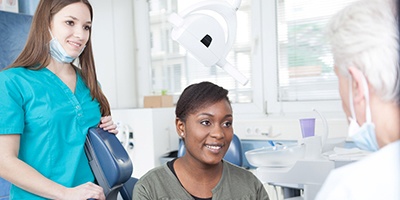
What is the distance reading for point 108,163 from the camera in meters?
1.28

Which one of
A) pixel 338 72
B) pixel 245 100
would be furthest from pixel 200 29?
pixel 245 100

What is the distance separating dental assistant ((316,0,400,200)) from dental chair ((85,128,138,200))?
2.54 feet

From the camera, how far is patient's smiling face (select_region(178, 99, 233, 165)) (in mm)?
1300

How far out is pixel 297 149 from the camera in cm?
157

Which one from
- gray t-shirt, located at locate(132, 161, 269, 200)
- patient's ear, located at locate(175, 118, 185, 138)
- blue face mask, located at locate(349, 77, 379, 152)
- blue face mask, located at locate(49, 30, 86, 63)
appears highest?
blue face mask, located at locate(49, 30, 86, 63)

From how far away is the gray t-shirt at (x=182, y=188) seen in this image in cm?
125

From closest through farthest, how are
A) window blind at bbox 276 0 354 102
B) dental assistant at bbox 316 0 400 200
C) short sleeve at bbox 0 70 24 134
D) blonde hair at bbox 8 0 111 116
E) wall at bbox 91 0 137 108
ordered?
dental assistant at bbox 316 0 400 200, short sleeve at bbox 0 70 24 134, blonde hair at bbox 8 0 111 116, window blind at bbox 276 0 354 102, wall at bbox 91 0 137 108

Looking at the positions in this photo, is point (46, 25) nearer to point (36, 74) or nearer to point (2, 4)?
point (36, 74)

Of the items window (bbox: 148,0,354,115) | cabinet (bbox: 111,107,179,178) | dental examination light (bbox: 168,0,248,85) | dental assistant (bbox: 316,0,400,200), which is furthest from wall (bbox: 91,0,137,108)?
dental assistant (bbox: 316,0,400,200)

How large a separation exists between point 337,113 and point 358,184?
199 centimetres

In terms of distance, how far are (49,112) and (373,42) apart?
0.95m

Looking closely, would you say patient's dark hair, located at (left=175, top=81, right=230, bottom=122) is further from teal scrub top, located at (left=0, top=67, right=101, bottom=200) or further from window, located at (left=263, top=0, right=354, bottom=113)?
window, located at (left=263, top=0, right=354, bottom=113)

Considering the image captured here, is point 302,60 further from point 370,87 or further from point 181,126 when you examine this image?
point 370,87

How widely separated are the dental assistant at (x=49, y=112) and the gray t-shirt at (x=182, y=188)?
0.44ft
